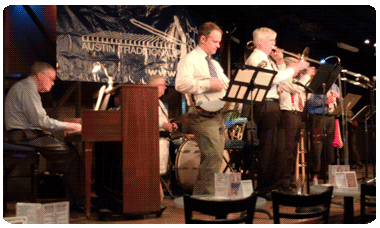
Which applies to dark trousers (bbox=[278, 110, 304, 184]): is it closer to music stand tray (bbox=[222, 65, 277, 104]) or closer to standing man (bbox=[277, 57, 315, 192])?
standing man (bbox=[277, 57, 315, 192])

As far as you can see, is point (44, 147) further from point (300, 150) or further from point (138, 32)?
point (300, 150)

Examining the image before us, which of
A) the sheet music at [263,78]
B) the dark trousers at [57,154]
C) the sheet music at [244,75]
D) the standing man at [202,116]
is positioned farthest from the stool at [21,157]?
the sheet music at [263,78]

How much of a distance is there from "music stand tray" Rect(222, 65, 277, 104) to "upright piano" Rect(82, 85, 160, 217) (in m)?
0.77

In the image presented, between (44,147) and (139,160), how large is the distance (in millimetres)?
1259

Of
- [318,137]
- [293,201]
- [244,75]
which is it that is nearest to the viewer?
[293,201]

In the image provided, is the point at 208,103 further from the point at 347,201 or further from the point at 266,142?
the point at 347,201

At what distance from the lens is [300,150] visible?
836 cm

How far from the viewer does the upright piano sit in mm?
3857

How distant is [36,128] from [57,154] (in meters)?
0.37

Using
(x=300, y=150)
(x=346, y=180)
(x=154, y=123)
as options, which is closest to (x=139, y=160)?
(x=154, y=123)

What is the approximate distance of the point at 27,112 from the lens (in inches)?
177

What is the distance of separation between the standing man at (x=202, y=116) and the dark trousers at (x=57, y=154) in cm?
140

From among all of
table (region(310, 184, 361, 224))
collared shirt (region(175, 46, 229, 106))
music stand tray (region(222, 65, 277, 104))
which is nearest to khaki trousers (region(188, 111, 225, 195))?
collared shirt (region(175, 46, 229, 106))

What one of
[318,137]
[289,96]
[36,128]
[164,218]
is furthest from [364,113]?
[36,128]
